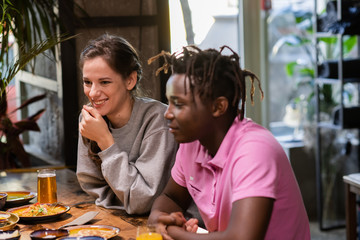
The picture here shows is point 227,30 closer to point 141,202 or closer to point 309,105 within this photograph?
point 309,105

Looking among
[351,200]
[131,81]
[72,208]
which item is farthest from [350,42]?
[72,208]

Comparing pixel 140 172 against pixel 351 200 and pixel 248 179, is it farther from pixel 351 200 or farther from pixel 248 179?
pixel 351 200

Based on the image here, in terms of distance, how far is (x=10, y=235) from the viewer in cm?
170

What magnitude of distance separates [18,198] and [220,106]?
1015 millimetres

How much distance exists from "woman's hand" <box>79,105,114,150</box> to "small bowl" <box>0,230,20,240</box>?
475 millimetres

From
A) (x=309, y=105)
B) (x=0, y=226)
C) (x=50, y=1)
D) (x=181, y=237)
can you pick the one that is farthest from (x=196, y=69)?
(x=309, y=105)

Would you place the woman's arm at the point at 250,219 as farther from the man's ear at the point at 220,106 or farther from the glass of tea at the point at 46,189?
the glass of tea at the point at 46,189

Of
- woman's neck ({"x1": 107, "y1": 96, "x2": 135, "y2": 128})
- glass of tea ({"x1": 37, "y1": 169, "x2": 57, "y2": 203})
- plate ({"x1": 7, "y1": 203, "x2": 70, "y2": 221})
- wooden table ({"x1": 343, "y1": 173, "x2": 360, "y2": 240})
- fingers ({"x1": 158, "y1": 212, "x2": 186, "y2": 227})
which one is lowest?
wooden table ({"x1": 343, "y1": 173, "x2": 360, "y2": 240})

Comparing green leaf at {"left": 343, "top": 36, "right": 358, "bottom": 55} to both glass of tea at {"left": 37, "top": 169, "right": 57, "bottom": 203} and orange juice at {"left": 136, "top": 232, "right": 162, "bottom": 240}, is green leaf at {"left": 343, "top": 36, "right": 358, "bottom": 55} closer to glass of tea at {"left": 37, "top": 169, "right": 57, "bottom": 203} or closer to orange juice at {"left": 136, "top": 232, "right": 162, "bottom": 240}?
glass of tea at {"left": 37, "top": 169, "right": 57, "bottom": 203}

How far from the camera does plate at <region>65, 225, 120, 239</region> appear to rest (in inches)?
67.8

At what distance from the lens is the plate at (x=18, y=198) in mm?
2148

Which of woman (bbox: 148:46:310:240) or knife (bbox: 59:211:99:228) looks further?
knife (bbox: 59:211:99:228)

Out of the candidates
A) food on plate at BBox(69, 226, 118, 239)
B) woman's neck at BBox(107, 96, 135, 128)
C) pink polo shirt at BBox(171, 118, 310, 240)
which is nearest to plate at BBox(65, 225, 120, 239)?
food on plate at BBox(69, 226, 118, 239)

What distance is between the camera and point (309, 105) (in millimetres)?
4945
